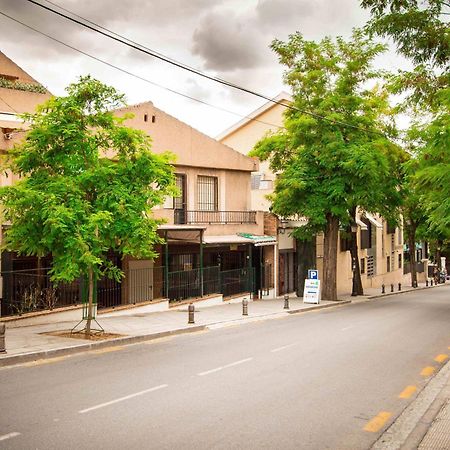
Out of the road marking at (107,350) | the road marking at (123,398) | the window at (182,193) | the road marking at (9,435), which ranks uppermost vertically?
the window at (182,193)

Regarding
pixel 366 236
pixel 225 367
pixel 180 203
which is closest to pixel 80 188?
pixel 225 367

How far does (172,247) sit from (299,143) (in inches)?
333

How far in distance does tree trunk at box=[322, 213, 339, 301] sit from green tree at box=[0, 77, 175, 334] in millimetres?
16175

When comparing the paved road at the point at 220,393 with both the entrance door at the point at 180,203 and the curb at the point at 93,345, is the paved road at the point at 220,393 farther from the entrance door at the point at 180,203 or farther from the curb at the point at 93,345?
the entrance door at the point at 180,203

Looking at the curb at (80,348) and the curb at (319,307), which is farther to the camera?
the curb at (319,307)

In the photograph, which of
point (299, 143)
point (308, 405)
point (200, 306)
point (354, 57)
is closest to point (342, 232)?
point (299, 143)

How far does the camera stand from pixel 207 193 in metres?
29.6

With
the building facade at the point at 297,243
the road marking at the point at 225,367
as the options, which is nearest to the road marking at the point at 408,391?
the road marking at the point at 225,367

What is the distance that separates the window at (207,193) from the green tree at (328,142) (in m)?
3.14

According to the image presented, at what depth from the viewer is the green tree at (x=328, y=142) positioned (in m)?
27.7

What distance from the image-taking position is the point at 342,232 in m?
35.5

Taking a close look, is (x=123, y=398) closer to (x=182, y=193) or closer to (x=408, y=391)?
(x=408, y=391)

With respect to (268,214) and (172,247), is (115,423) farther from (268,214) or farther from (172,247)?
(268,214)

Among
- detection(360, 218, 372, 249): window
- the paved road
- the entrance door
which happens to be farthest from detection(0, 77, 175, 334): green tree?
detection(360, 218, 372, 249): window
